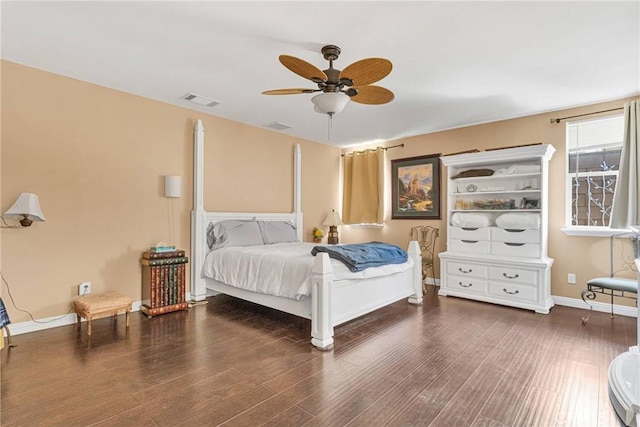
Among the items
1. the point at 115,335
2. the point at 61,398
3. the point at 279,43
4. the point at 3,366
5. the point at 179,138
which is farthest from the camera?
the point at 179,138

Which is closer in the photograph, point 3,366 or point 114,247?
point 3,366

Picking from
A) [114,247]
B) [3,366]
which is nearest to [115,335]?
[3,366]

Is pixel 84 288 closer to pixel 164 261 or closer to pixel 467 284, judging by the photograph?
pixel 164 261

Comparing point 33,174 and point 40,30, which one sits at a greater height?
point 40,30

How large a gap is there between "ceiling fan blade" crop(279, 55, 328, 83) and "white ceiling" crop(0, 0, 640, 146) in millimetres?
354

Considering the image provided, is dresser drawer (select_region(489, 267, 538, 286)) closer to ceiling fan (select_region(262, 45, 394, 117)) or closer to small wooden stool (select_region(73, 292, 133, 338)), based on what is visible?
ceiling fan (select_region(262, 45, 394, 117))

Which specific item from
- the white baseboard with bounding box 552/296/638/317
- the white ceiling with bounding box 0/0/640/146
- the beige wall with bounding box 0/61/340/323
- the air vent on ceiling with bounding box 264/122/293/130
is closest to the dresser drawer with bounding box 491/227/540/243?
the white baseboard with bounding box 552/296/638/317

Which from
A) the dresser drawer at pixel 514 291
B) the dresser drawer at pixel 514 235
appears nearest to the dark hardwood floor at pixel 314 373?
the dresser drawer at pixel 514 291

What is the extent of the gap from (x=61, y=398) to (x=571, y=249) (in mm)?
5293

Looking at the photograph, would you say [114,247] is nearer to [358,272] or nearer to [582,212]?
[358,272]

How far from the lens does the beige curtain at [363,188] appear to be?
5.97 meters

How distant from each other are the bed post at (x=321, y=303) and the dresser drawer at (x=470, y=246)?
2.53 metres

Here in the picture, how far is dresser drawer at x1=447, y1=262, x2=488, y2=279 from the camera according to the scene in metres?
4.27

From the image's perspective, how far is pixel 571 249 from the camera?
161 inches
